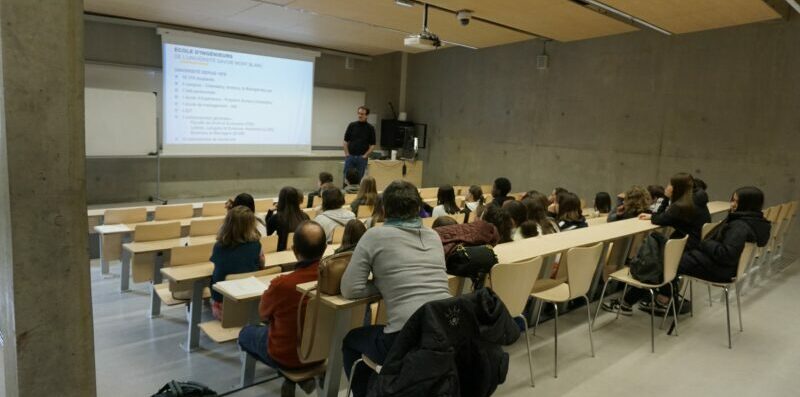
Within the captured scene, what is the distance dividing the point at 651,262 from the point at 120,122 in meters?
7.31

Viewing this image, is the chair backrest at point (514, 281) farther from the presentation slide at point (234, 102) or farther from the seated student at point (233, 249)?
the presentation slide at point (234, 102)

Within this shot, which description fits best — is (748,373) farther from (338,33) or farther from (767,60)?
(338,33)

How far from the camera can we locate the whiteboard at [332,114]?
411 inches

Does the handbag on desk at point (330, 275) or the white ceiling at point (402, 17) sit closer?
the handbag on desk at point (330, 275)

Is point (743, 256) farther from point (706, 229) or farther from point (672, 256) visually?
point (672, 256)

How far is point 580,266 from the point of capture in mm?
3156

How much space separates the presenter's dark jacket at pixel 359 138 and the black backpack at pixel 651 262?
573 cm

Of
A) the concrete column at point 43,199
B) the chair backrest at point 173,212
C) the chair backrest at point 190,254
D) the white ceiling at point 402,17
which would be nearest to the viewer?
the concrete column at point 43,199

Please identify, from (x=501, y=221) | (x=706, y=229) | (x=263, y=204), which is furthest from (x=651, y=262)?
(x=263, y=204)

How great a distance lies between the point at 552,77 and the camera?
8.91m

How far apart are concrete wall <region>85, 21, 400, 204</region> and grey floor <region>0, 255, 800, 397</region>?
175 inches

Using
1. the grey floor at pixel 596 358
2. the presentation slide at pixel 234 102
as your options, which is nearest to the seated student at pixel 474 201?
the grey floor at pixel 596 358

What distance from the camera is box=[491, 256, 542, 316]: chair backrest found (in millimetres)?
2584

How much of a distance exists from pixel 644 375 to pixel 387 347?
1951 millimetres
